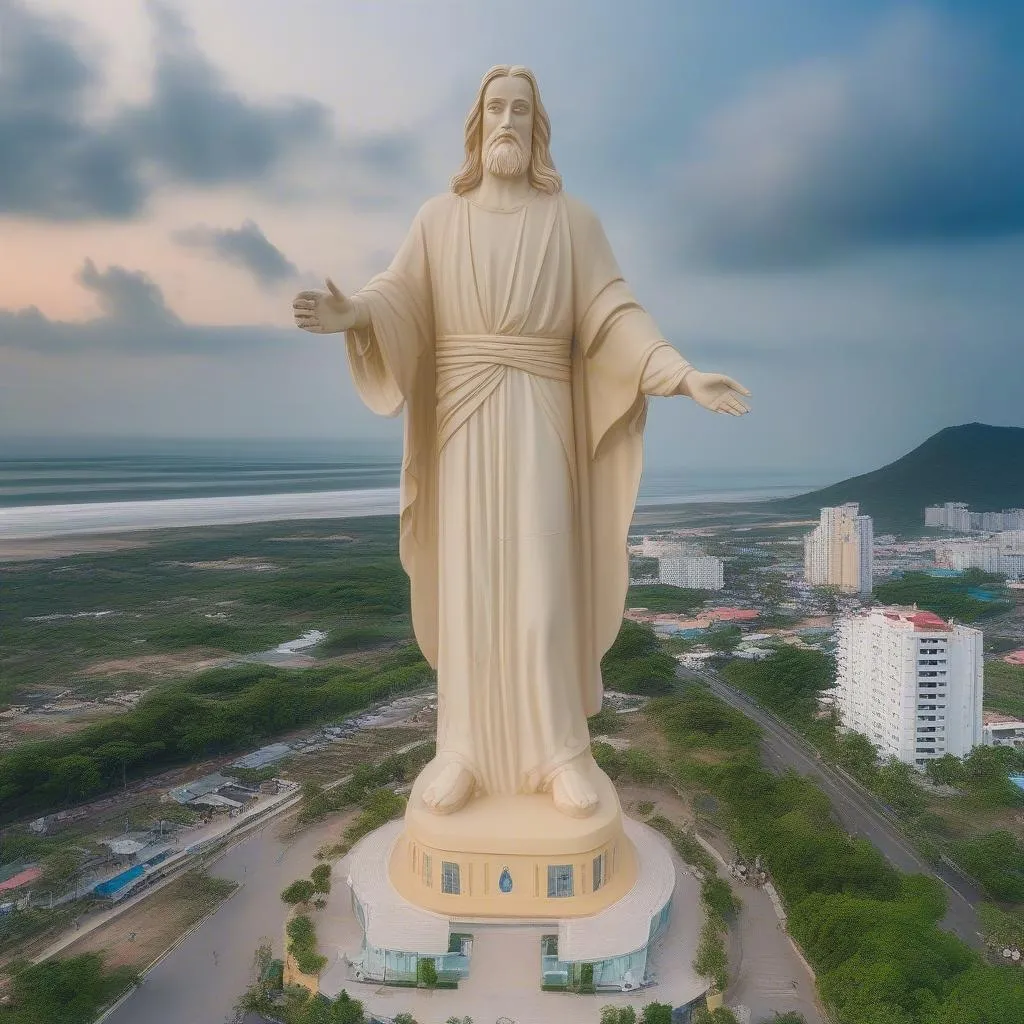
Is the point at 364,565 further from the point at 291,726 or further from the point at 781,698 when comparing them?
the point at 781,698

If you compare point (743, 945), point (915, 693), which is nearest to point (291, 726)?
point (743, 945)

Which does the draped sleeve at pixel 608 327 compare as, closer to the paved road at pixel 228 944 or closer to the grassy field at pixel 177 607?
the paved road at pixel 228 944

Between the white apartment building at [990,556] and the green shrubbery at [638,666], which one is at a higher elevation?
the white apartment building at [990,556]

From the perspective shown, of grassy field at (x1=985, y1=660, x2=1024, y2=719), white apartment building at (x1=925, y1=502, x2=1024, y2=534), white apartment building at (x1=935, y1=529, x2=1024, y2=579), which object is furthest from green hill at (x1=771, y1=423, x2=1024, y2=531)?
grassy field at (x1=985, y1=660, x2=1024, y2=719)

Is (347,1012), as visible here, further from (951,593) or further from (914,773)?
(951,593)

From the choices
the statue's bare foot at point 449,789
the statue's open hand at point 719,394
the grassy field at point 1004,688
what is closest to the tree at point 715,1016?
the statue's bare foot at point 449,789

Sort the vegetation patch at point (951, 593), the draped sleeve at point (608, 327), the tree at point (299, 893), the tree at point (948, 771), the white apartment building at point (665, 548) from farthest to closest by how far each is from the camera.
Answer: the white apartment building at point (665, 548), the vegetation patch at point (951, 593), the tree at point (948, 771), the tree at point (299, 893), the draped sleeve at point (608, 327)
